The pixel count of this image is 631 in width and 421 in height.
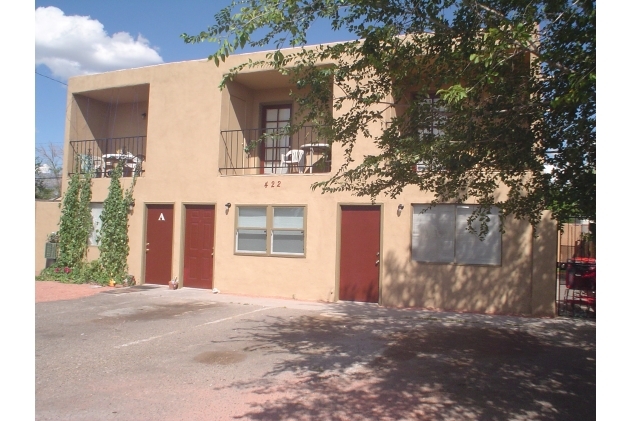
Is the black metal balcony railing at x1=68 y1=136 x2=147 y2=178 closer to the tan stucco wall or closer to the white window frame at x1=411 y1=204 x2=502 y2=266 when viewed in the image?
the tan stucco wall

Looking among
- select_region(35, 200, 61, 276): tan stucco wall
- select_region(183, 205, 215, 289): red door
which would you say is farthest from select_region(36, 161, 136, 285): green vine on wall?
select_region(183, 205, 215, 289): red door

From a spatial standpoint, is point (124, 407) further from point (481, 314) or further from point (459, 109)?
point (481, 314)

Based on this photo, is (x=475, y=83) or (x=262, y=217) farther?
(x=262, y=217)

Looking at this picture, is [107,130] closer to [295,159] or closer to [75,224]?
[75,224]

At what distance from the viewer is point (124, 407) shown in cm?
491

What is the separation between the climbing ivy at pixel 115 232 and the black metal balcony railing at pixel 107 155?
2.24 feet

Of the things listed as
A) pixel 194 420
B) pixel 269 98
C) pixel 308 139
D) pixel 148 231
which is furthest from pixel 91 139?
pixel 194 420

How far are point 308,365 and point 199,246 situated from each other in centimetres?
730

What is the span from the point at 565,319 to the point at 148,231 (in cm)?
1017

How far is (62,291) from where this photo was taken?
1262 centimetres

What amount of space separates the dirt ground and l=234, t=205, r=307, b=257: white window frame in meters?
3.80

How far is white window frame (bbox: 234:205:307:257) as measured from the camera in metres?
11.8

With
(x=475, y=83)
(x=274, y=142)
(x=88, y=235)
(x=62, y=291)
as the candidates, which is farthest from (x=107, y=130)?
(x=475, y=83)

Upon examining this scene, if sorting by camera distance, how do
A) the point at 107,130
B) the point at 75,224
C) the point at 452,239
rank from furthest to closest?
the point at 107,130 < the point at 75,224 < the point at 452,239
